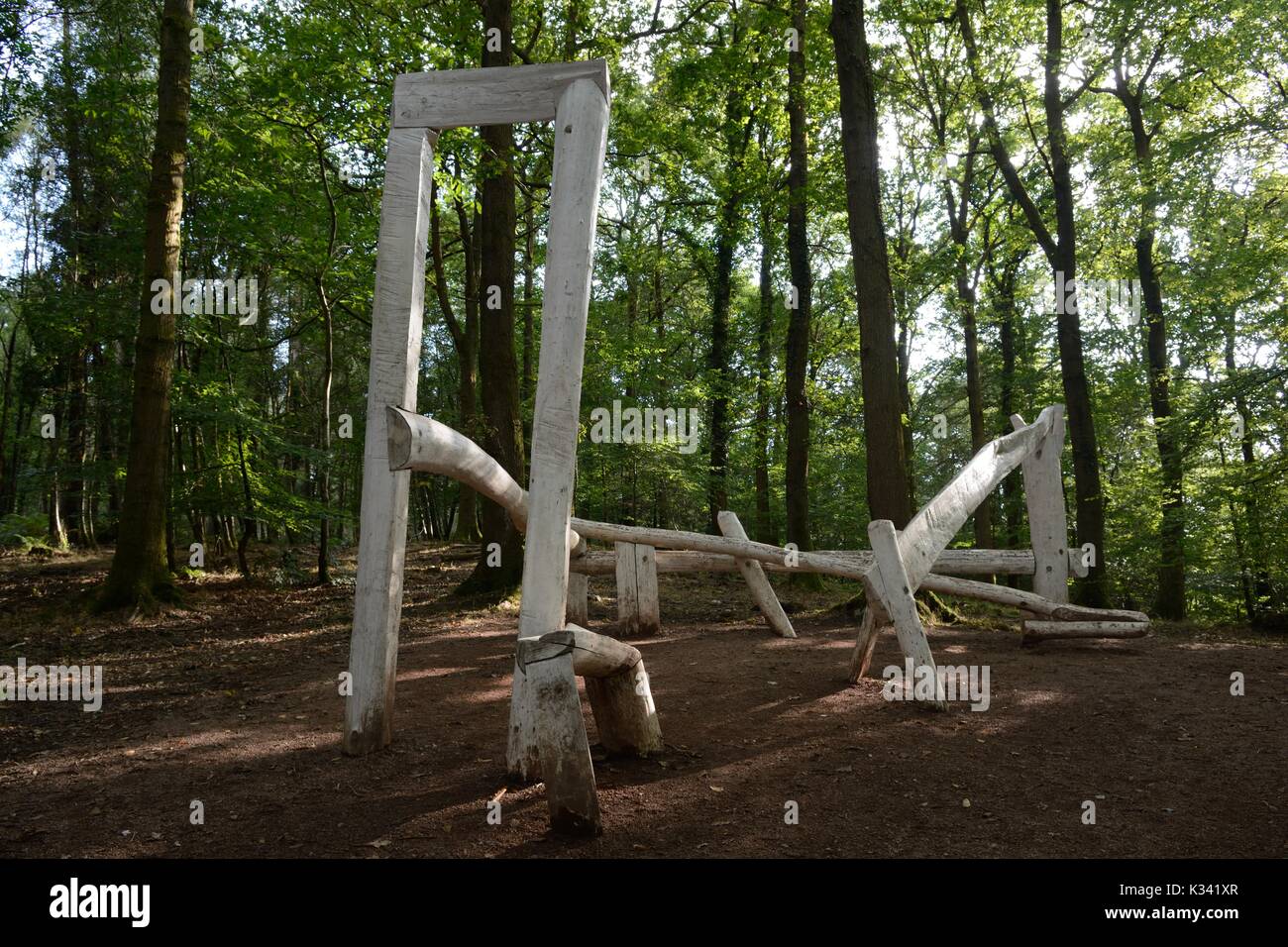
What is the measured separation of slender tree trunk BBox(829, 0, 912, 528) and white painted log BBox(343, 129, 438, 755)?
5.37 metres

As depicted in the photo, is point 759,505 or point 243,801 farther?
point 759,505

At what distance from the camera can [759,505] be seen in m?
16.7

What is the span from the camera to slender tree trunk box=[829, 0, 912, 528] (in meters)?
8.05

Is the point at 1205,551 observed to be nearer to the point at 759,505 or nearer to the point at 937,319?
the point at 759,505

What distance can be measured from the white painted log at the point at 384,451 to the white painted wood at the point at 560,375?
89 cm

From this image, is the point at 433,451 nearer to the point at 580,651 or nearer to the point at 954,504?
the point at 580,651

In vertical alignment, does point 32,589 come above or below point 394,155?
below


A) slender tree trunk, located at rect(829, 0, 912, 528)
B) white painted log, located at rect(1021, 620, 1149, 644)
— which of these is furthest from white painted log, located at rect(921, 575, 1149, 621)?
slender tree trunk, located at rect(829, 0, 912, 528)

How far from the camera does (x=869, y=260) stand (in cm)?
822

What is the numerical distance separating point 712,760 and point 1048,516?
493 centimetres

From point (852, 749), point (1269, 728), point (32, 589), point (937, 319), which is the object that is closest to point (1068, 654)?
point (1269, 728)

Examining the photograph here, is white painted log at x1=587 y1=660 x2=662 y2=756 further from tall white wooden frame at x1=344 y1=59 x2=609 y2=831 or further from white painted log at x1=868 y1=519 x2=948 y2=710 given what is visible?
white painted log at x1=868 y1=519 x2=948 y2=710

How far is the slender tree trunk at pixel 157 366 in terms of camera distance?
859cm

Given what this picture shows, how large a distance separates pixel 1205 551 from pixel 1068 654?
8.36 m
